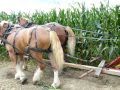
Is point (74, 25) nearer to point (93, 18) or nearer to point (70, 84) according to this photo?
point (93, 18)

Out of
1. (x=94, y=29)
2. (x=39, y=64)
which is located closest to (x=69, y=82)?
(x=39, y=64)

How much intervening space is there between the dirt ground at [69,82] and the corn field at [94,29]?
0.59 meters

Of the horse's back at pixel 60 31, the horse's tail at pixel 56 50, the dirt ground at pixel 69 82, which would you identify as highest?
the horse's back at pixel 60 31

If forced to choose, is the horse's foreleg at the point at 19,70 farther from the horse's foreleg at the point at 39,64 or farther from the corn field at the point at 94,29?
the corn field at the point at 94,29

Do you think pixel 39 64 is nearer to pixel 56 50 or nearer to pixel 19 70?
pixel 56 50

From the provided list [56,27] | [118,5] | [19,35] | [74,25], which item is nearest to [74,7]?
[74,25]

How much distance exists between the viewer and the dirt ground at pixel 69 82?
7.92m

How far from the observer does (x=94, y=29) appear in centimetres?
956

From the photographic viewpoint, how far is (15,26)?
8648 millimetres

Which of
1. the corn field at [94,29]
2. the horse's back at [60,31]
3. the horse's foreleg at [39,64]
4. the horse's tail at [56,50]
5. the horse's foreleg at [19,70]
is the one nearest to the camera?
the horse's tail at [56,50]

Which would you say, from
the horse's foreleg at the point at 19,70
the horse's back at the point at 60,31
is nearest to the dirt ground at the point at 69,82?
the horse's foreleg at the point at 19,70

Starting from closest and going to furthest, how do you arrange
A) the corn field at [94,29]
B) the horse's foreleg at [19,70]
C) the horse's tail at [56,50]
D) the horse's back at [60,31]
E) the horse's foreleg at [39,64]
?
the horse's tail at [56,50]
the horse's foreleg at [39,64]
the horse's foreleg at [19,70]
the horse's back at [60,31]
the corn field at [94,29]

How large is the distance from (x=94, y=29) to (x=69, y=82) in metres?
1.84

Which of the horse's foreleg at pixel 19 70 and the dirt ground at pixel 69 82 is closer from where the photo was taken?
the dirt ground at pixel 69 82
